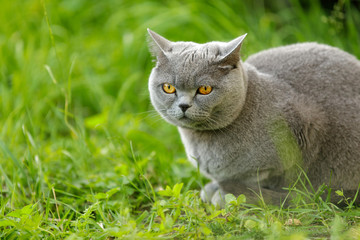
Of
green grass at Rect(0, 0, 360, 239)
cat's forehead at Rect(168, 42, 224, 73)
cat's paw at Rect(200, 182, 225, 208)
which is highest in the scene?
cat's forehead at Rect(168, 42, 224, 73)

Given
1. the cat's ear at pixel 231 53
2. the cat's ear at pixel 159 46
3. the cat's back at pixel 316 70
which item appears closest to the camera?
the cat's ear at pixel 231 53

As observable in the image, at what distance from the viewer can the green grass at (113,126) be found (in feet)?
6.38

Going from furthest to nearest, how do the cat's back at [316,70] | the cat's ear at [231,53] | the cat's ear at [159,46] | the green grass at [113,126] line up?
the cat's back at [316,70] < the cat's ear at [159,46] < the cat's ear at [231,53] < the green grass at [113,126]

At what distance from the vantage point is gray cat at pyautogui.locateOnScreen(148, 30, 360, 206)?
84.9 inches

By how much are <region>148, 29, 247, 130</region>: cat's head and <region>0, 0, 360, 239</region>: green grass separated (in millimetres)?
244

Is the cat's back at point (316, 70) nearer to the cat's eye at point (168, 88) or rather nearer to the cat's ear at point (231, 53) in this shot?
the cat's ear at point (231, 53)

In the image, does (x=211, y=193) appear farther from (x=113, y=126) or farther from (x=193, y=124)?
(x=113, y=126)

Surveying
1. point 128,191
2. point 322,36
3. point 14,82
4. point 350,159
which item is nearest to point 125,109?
point 14,82

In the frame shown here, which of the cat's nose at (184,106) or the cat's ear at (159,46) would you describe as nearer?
the cat's nose at (184,106)

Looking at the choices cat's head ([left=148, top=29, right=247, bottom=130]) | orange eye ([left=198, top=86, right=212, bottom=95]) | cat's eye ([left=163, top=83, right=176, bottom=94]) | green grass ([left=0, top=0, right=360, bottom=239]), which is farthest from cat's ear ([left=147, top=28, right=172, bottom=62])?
green grass ([left=0, top=0, right=360, bottom=239])

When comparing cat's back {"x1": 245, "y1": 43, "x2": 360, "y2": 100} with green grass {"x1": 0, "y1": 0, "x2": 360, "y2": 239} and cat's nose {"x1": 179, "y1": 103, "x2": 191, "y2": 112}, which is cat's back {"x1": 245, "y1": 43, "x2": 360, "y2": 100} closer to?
green grass {"x1": 0, "y1": 0, "x2": 360, "y2": 239}

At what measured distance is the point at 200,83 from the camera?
6.98 feet

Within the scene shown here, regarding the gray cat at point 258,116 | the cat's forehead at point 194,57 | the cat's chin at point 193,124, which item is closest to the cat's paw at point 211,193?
the gray cat at point 258,116

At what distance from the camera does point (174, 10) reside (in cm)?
412
